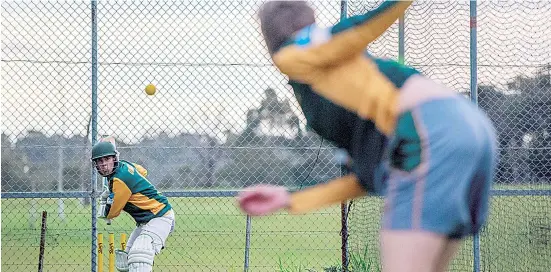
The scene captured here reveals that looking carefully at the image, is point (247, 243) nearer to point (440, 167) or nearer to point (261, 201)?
point (261, 201)

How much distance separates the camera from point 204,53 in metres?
7.20

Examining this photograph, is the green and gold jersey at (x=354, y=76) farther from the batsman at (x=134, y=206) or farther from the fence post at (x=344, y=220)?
the batsman at (x=134, y=206)

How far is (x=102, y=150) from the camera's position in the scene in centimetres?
675

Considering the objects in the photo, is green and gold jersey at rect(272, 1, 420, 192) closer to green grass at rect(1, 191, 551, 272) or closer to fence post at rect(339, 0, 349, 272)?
green grass at rect(1, 191, 551, 272)

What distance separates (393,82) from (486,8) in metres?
5.10

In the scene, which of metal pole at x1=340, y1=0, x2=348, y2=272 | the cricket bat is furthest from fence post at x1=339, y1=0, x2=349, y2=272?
the cricket bat

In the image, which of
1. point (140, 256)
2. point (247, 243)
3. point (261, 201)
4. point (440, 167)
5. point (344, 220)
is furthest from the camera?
point (247, 243)

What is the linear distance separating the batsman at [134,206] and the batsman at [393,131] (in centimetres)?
463

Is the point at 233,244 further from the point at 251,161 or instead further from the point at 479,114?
the point at 479,114

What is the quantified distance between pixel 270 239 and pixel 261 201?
6.24 metres

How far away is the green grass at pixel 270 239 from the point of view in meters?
6.71

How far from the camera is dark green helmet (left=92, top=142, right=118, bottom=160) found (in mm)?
6695

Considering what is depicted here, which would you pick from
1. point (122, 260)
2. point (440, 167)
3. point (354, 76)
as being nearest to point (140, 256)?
point (122, 260)

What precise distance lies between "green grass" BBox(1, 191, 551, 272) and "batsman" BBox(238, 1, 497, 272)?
4.02 m
